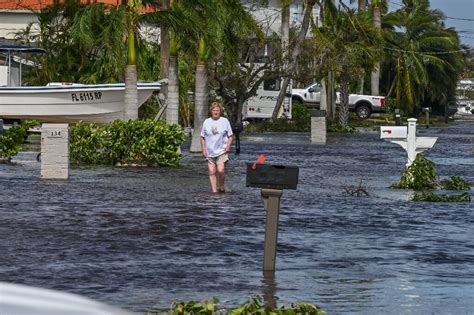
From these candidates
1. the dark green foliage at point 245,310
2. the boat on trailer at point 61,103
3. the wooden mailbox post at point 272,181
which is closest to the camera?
the dark green foliage at point 245,310

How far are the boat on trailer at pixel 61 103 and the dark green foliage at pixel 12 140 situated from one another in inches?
394

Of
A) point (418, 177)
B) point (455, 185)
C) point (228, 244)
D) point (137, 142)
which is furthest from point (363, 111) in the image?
point (228, 244)

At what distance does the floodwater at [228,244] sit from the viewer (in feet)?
37.3

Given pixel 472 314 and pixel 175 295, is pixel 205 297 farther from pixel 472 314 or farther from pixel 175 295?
pixel 472 314

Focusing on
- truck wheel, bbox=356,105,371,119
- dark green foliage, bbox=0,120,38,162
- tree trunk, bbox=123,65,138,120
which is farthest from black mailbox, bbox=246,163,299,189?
truck wheel, bbox=356,105,371,119

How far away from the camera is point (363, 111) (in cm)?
7250

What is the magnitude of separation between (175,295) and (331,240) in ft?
15.3

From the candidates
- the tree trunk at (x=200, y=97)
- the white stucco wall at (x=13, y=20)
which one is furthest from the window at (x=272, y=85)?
the tree trunk at (x=200, y=97)

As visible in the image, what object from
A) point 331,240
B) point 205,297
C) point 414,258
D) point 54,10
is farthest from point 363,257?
point 54,10

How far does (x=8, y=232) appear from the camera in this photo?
1561cm

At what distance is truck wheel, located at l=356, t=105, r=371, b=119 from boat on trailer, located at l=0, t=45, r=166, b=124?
33.5 meters

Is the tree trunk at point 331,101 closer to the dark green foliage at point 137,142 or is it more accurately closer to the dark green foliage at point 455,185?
the dark green foliage at point 137,142

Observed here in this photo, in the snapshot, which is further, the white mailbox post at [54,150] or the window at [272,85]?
the window at [272,85]

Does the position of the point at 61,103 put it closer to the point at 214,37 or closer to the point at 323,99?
the point at 214,37
